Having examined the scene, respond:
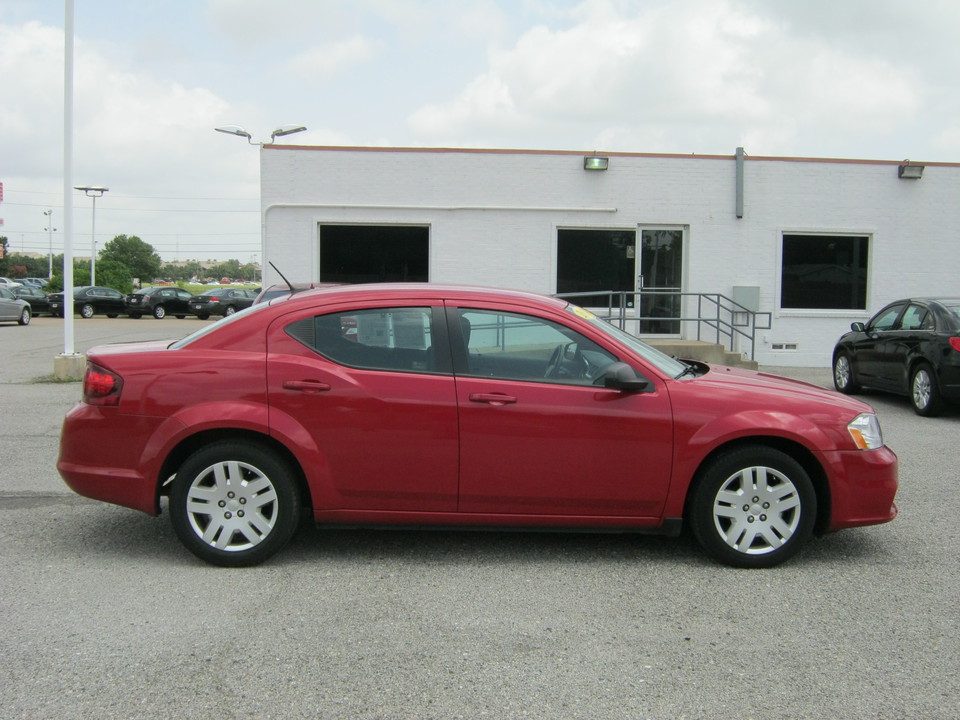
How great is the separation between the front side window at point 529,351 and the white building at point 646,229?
1083 cm

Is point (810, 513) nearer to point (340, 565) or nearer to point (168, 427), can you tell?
point (340, 565)

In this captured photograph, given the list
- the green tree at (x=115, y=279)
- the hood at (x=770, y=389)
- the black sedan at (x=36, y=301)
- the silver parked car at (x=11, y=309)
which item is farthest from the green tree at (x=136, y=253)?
the hood at (x=770, y=389)

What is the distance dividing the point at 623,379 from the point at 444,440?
1006 mm

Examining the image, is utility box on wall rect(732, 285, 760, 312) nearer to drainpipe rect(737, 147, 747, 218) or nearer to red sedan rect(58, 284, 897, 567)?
drainpipe rect(737, 147, 747, 218)

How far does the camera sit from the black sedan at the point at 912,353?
10125mm

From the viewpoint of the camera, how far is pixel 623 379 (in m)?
4.72

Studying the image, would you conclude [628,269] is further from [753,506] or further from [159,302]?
[159,302]

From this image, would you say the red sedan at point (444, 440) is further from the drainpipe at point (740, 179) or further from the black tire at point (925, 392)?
the drainpipe at point (740, 179)

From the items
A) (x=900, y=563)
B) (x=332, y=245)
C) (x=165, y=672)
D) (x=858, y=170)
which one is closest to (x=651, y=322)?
(x=858, y=170)

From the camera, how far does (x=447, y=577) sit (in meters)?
4.73

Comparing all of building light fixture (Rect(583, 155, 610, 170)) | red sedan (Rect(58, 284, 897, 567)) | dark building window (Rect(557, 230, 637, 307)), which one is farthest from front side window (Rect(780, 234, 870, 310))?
red sedan (Rect(58, 284, 897, 567))

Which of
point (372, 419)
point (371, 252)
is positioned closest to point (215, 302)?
point (371, 252)

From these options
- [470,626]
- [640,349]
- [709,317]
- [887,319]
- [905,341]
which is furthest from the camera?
[709,317]

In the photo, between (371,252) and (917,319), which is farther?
(371,252)
